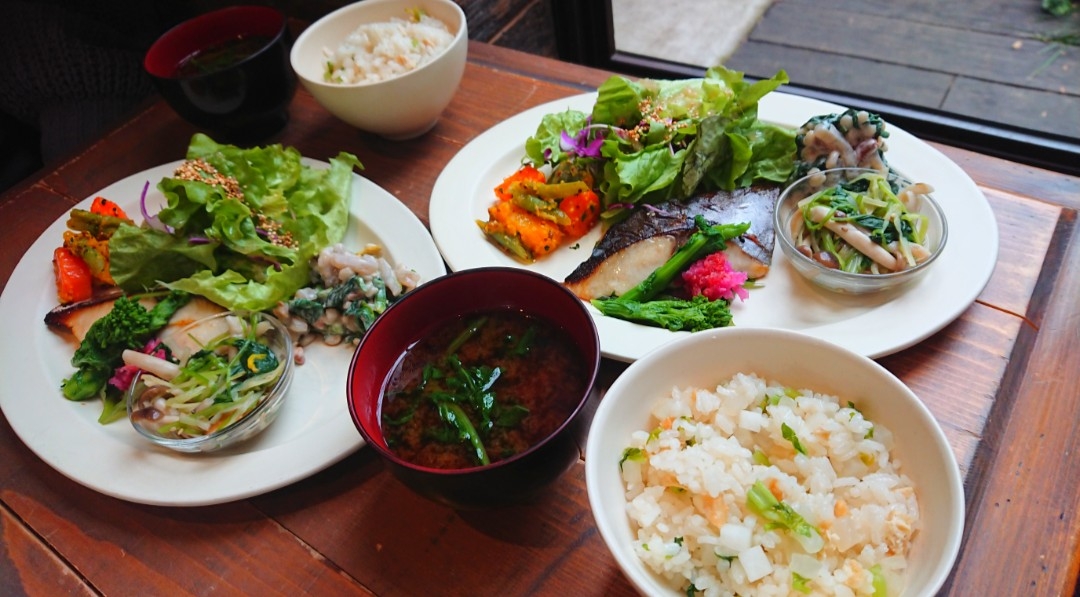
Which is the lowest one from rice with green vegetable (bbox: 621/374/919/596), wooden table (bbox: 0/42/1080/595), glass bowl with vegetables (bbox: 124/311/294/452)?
wooden table (bbox: 0/42/1080/595)

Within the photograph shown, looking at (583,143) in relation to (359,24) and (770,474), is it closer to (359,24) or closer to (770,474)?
(359,24)

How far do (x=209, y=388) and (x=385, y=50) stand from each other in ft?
3.89

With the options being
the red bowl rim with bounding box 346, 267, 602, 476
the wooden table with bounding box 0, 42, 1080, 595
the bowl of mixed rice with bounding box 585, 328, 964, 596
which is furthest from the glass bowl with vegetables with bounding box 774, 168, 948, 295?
the red bowl rim with bounding box 346, 267, 602, 476

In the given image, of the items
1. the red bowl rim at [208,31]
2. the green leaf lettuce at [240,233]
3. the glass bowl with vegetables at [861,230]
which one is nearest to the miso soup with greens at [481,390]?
the green leaf lettuce at [240,233]

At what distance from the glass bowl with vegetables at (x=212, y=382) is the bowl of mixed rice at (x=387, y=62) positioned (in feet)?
2.54

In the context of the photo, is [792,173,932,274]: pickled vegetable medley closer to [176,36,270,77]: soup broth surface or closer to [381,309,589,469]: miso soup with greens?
[381,309,589,469]: miso soup with greens

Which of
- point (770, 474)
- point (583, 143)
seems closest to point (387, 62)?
point (583, 143)

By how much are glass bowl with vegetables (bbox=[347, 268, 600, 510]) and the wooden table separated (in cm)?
15

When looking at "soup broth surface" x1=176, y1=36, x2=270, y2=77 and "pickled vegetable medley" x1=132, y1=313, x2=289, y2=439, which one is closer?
"pickled vegetable medley" x1=132, y1=313, x2=289, y2=439

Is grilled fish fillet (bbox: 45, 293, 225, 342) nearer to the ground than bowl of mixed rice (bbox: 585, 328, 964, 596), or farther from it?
nearer to the ground

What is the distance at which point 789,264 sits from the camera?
1.73m

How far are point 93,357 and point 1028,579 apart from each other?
1.90 m

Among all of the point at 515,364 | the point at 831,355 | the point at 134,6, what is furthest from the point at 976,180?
the point at 134,6

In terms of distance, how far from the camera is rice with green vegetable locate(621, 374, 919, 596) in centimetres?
98
